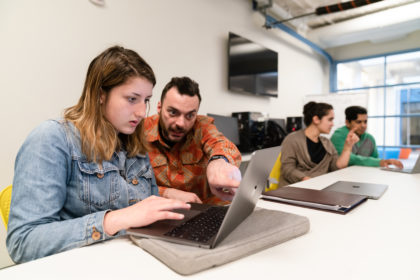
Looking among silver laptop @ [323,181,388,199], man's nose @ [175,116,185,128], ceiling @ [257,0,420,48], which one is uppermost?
ceiling @ [257,0,420,48]

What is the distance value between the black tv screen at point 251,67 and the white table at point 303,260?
117 inches

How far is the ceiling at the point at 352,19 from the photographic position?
4289 millimetres

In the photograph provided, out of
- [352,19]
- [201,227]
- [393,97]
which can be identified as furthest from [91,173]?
[393,97]

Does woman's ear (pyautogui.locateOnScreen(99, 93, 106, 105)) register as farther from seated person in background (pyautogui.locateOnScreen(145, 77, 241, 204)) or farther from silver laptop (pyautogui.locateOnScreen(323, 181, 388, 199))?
silver laptop (pyautogui.locateOnScreen(323, 181, 388, 199))

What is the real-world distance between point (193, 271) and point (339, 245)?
380mm

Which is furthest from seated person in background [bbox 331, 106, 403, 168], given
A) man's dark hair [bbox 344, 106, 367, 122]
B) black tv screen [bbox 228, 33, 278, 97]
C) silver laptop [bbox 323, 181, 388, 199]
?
silver laptop [bbox 323, 181, 388, 199]

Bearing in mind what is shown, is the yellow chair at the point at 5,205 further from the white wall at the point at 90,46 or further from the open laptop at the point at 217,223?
the white wall at the point at 90,46

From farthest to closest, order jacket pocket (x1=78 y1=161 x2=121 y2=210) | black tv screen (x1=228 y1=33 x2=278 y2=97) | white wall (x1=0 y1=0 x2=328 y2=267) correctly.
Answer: black tv screen (x1=228 y1=33 x2=278 y2=97)
white wall (x1=0 y1=0 x2=328 y2=267)
jacket pocket (x1=78 y1=161 x2=121 y2=210)

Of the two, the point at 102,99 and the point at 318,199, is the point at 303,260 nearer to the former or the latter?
the point at 318,199

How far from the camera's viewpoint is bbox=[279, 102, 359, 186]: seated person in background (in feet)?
7.64

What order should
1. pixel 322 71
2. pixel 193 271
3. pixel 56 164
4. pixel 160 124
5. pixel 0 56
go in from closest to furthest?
pixel 193 271 → pixel 56 164 → pixel 160 124 → pixel 0 56 → pixel 322 71

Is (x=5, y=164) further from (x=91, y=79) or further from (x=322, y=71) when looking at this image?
(x=322, y=71)

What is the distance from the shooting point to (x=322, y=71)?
655cm

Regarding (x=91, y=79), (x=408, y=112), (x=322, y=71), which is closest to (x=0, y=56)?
(x=91, y=79)
